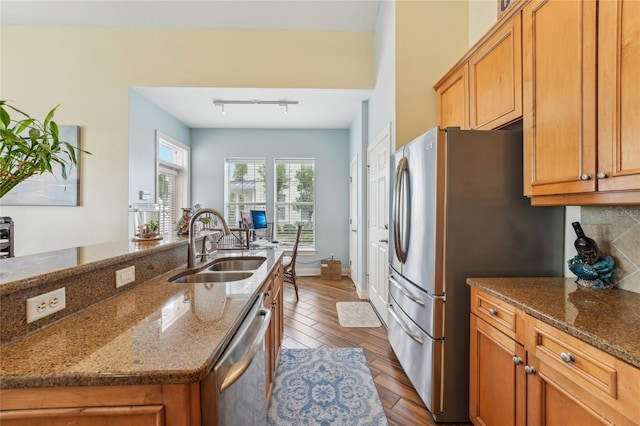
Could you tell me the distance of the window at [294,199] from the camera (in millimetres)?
5250

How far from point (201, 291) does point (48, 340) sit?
52cm

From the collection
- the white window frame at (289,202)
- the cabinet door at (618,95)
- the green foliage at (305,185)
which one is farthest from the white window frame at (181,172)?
the cabinet door at (618,95)

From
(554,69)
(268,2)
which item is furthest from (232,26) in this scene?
(554,69)

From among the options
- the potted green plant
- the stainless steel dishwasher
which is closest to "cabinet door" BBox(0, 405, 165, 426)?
the stainless steel dishwasher

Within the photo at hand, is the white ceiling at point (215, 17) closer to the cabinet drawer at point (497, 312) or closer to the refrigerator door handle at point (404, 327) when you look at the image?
the refrigerator door handle at point (404, 327)

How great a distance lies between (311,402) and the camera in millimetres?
1791

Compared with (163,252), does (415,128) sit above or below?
above

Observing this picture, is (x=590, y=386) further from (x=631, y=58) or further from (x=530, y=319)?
(x=631, y=58)

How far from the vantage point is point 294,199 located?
17.3 ft

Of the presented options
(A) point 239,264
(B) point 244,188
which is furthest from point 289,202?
(A) point 239,264

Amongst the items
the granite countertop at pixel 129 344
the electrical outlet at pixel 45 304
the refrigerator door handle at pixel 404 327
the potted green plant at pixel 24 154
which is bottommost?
the refrigerator door handle at pixel 404 327

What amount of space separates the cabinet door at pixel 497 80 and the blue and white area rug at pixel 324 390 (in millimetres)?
1935

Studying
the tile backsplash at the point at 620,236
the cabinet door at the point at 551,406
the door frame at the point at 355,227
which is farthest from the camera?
the door frame at the point at 355,227

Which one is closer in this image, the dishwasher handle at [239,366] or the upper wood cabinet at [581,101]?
the dishwasher handle at [239,366]
